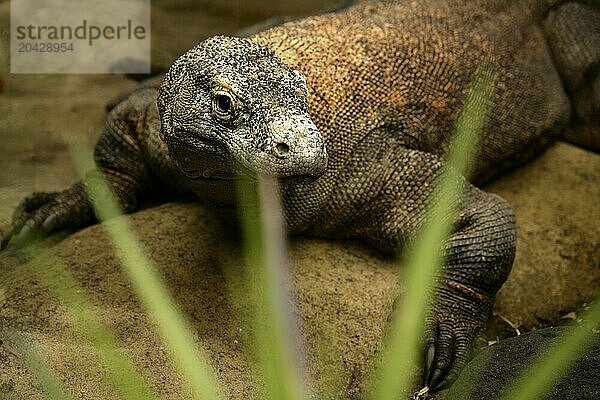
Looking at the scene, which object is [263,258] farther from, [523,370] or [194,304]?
[523,370]

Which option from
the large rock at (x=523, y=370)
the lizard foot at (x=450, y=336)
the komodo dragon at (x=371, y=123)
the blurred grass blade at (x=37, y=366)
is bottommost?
the lizard foot at (x=450, y=336)

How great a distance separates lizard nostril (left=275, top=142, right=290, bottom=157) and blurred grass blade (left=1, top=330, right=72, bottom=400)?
1232 millimetres

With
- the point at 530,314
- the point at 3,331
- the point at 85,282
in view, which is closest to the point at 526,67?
the point at 530,314

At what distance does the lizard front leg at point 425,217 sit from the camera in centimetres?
392

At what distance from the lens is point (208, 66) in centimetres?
338

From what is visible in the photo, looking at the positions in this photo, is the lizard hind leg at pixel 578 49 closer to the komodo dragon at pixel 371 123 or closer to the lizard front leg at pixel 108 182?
the komodo dragon at pixel 371 123

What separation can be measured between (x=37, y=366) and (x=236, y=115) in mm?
1333

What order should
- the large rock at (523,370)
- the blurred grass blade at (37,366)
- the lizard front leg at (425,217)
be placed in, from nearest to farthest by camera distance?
the large rock at (523,370), the blurred grass blade at (37,366), the lizard front leg at (425,217)

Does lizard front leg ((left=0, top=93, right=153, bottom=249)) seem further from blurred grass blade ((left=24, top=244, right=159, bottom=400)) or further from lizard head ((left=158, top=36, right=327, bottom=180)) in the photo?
lizard head ((left=158, top=36, right=327, bottom=180))

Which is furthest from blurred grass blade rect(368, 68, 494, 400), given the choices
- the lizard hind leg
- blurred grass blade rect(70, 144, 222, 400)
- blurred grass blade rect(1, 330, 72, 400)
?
blurred grass blade rect(1, 330, 72, 400)

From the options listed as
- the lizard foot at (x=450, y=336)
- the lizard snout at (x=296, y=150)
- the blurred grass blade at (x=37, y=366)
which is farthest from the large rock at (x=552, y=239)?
the blurred grass blade at (x=37, y=366)

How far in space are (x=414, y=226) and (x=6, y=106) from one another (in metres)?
3.34

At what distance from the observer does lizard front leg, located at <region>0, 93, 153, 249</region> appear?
175 inches

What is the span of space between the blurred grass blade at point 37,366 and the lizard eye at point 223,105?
1267 mm
